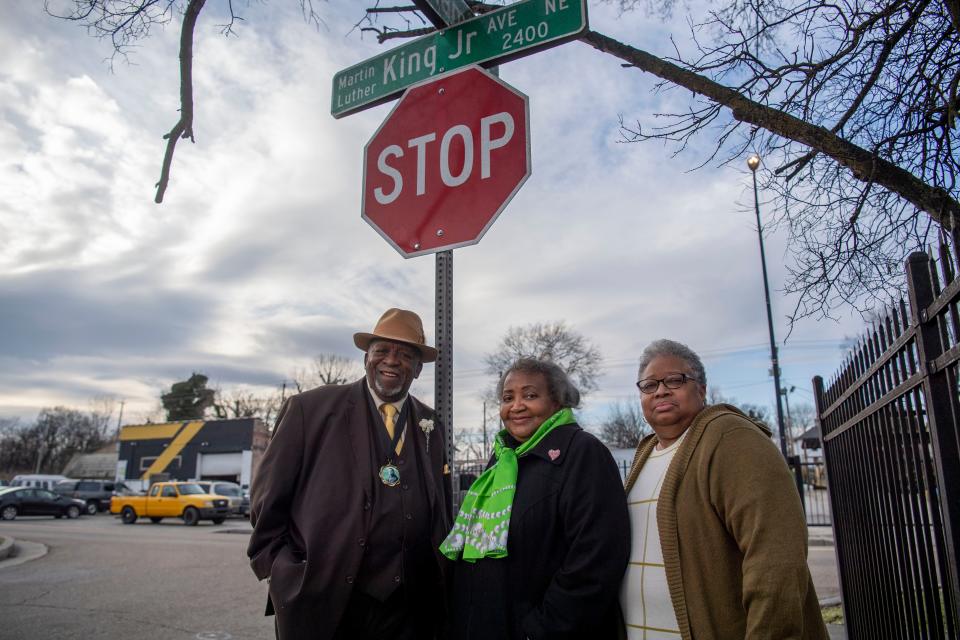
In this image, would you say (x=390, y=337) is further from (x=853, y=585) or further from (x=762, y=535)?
(x=853, y=585)

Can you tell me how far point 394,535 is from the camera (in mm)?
2479

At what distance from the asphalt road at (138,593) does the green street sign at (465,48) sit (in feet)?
17.2

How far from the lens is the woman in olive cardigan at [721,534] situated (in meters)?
1.83

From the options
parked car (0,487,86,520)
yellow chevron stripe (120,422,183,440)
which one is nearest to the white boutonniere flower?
parked car (0,487,86,520)

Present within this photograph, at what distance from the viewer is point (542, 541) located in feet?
7.54

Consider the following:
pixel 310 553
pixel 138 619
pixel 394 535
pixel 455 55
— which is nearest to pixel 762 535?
pixel 394 535

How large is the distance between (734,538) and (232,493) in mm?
28473

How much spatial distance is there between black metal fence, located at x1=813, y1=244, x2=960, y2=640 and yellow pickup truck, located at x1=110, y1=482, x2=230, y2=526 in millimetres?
23700

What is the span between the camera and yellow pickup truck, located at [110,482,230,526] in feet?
77.6

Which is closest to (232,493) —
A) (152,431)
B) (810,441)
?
(152,431)

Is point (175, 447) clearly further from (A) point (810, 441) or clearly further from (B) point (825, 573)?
(B) point (825, 573)

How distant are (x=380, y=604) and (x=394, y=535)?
25cm

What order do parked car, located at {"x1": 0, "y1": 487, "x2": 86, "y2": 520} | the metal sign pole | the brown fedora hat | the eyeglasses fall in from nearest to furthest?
the eyeglasses, the metal sign pole, the brown fedora hat, parked car, located at {"x1": 0, "y1": 487, "x2": 86, "y2": 520}

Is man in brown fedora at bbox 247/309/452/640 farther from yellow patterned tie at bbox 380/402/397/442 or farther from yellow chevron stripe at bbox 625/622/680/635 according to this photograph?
yellow chevron stripe at bbox 625/622/680/635
